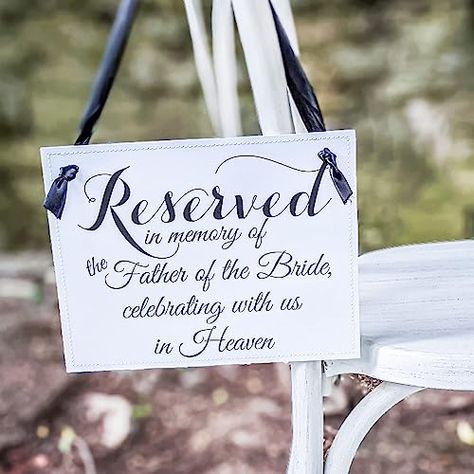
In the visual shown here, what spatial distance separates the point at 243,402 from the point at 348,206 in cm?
91

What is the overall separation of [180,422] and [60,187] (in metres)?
0.88

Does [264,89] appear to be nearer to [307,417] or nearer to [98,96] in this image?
[98,96]

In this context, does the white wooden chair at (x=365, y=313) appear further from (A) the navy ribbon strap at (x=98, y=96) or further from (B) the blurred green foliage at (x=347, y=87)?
(B) the blurred green foliage at (x=347, y=87)

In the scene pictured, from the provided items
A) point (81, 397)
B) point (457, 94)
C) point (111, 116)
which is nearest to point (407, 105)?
point (457, 94)

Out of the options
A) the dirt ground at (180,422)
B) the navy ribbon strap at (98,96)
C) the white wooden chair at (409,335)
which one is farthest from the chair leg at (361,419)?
the dirt ground at (180,422)

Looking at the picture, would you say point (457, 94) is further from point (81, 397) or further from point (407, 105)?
point (81, 397)

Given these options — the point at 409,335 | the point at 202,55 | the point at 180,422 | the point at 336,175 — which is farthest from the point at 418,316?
the point at 180,422

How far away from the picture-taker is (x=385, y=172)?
5.71ft

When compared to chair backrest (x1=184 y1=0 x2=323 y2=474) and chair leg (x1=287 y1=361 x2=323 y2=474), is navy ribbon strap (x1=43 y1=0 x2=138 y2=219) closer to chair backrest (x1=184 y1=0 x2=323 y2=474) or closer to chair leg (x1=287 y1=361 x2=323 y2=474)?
chair backrest (x1=184 y1=0 x2=323 y2=474)

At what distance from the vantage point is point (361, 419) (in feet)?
2.03

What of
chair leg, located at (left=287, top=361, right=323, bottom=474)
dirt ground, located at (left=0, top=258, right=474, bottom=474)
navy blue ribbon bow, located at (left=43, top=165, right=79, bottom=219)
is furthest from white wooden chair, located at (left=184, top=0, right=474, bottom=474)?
dirt ground, located at (left=0, top=258, right=474, bottom=474)

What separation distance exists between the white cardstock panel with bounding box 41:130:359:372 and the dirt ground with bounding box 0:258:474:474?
0.60 meters

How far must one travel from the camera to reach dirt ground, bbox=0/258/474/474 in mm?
1245

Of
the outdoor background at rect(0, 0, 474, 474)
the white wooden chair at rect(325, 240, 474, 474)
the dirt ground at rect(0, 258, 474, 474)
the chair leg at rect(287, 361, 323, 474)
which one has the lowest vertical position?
the chair leg at rect(287, 361, 323, 474)
